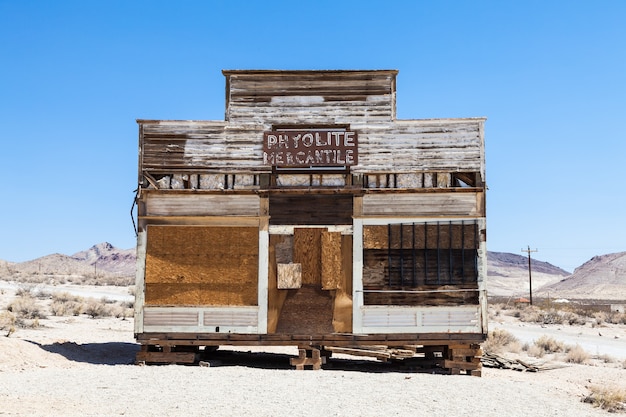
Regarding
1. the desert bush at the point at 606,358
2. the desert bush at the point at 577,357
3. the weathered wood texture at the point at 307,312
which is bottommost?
the desert bush at the point at 606,358

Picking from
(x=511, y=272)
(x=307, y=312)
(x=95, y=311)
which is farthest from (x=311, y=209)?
(x=511, y=272)

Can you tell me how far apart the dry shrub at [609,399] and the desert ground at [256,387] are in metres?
0.20

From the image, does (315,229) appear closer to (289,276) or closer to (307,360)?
(289,276)

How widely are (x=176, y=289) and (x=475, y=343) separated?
7.24m

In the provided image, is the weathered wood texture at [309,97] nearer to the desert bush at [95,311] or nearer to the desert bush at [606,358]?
the desert bush at [606,358]

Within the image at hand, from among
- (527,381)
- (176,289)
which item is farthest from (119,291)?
(527,381)

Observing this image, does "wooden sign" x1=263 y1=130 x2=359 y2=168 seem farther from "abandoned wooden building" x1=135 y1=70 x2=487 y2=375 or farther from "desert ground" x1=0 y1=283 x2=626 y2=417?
"desert ground" x1=0 y1=283 x2=626 y2=417

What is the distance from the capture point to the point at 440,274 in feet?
50.2

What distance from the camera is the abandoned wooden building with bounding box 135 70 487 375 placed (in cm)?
1520

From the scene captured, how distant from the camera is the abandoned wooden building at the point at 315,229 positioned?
49.9 feet

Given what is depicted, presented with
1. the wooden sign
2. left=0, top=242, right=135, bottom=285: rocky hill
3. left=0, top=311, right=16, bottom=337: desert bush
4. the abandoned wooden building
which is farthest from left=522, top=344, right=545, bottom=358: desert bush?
left=0, top=242, right=135, bottom=285: rocky hill

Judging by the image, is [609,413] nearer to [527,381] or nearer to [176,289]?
[527,381]

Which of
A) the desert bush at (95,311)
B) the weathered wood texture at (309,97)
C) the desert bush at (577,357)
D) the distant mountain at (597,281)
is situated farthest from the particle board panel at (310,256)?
the distant mountain at (597,281)

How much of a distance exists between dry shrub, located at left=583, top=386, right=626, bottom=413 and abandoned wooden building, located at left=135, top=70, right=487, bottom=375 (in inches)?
108
